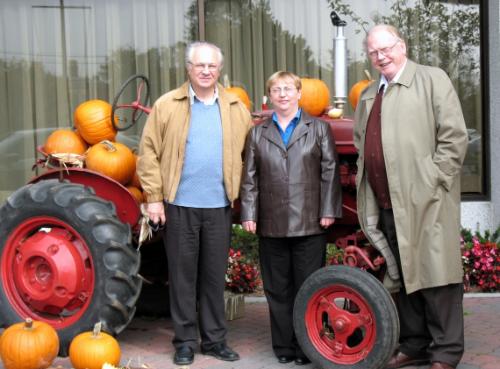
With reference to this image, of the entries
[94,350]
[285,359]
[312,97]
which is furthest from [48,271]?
[312,97]

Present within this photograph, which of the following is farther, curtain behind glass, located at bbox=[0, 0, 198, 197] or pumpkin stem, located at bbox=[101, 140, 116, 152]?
curtain behind glass, located at bbox=[0, 0, 198, 197]

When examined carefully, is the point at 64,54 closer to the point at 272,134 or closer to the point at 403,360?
the point at 272,134

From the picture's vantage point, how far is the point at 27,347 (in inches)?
169

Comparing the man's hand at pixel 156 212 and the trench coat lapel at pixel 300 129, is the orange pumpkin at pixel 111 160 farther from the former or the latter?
the trench coat lapel at pixel 300 129

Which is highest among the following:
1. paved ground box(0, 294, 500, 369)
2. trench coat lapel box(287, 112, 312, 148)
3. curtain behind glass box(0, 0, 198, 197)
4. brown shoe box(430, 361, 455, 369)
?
curtain behind glass box(0, 0, 198, 197)

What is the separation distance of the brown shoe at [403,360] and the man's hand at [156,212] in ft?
5.29

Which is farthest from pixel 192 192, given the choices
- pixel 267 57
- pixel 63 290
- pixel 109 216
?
pixel 267 57

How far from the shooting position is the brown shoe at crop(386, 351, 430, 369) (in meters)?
4.49

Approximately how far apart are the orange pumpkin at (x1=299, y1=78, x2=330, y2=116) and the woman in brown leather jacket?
0.32 meters

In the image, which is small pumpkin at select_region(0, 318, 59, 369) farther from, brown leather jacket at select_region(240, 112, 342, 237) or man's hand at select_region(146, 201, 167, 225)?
brown leather jacket at select_region(240, 112, 342, 237)

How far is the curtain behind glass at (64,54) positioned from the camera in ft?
28.0

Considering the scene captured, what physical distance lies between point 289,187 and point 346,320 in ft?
2.77

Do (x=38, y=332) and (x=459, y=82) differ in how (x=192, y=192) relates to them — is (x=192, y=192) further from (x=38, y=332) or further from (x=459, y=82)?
(x=459, y=82)

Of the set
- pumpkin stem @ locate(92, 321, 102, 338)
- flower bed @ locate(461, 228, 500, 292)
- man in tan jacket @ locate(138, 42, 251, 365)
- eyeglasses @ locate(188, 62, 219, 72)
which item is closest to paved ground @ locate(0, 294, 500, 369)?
man in tan jacket @ locate(138, 42, 251, 365)
